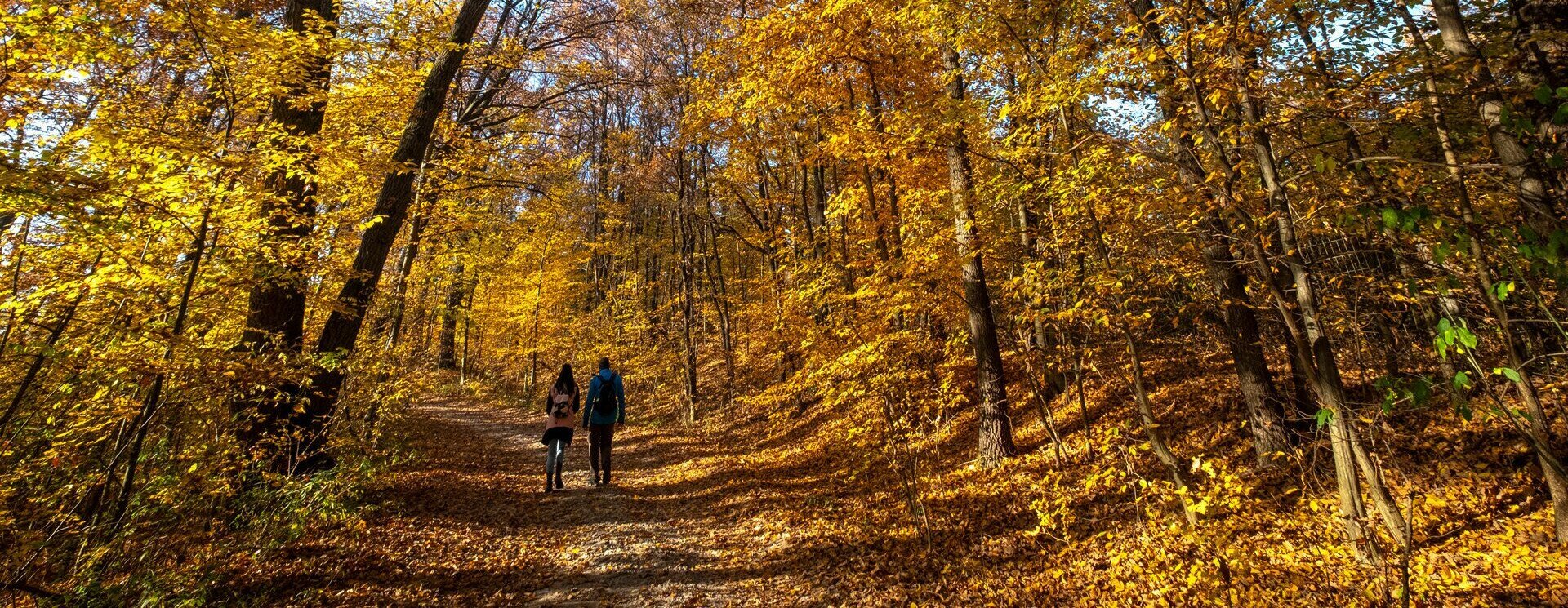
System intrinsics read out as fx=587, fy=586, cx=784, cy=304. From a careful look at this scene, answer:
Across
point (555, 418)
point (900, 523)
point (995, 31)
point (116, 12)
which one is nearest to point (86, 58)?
point (116, 12)

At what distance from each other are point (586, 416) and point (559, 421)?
0.52 metres

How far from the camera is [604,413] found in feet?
28.3

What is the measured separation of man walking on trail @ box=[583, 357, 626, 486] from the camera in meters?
8.65

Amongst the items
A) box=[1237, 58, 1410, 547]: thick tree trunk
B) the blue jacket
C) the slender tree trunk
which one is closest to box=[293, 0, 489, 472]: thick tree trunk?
the slender tree trunk

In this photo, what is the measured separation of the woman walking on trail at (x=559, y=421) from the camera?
Result: 27.5ft

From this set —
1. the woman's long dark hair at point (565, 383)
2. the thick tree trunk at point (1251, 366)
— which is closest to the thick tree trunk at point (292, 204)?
the woman's long dark hair at point (565, 383)

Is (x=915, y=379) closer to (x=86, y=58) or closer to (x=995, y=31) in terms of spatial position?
(x=995, y=31)

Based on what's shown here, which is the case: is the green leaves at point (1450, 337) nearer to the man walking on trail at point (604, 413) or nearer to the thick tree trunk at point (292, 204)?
the thick tree trunk at point (292, 204)

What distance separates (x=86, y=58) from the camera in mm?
3986

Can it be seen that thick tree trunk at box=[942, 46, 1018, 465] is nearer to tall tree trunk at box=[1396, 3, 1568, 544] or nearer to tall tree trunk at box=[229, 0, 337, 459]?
tall tree trunk at box=[1396, 3, 1568, 544]

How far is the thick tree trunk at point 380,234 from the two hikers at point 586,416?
99.2 inches

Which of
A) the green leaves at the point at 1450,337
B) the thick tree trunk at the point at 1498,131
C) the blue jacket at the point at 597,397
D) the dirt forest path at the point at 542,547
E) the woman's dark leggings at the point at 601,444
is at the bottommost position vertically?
the dirt forest path at the point at 542,547

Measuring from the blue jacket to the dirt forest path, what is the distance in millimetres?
1051

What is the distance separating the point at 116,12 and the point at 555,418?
235 inches
